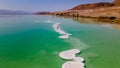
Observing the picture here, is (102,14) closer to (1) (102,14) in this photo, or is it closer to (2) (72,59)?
(1) (102,14)

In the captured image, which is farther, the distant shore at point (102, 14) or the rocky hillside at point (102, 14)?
the rocky hillside at point (102, 14)

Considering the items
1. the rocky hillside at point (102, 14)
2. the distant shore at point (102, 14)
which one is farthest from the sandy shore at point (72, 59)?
the rocky hillside at point (102, 14)

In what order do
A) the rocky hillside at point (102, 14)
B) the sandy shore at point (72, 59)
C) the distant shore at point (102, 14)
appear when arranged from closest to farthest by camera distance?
the sandy shore at point (72, 59) < the distant shore at point (102, 14) < the rocky hillside at point (102, 14)

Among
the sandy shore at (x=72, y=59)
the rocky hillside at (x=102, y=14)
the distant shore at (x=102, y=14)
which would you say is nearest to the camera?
the sandy shore at (x=72, y=59)

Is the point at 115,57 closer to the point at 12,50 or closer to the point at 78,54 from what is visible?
the point at 78,54

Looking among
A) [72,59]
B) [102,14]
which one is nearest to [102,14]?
[102,14]

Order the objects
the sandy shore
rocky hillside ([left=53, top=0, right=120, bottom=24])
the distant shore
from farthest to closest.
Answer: rocky hillside ([left=53, top=0, right=120, bottom=24]) → the distant shore → the sandy shore

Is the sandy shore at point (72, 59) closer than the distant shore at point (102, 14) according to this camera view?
Yes

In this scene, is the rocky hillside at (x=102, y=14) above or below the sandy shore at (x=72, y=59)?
above

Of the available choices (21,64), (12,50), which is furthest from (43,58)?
(12,50)

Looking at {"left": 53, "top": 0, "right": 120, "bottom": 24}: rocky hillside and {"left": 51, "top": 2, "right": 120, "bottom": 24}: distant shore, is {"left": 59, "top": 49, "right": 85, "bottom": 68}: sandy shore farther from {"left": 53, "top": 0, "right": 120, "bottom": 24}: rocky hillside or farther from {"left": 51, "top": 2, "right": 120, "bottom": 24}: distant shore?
{"left": 53, "top": 0, "right": 120, "bottom": 24}: rocky hillside

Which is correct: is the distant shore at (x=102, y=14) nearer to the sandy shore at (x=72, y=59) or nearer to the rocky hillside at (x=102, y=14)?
the rocky hillside at (x=102, y=14)

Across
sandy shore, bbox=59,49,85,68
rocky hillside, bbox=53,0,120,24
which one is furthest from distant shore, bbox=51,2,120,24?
sandy shore, bbox=59,49,85,68
